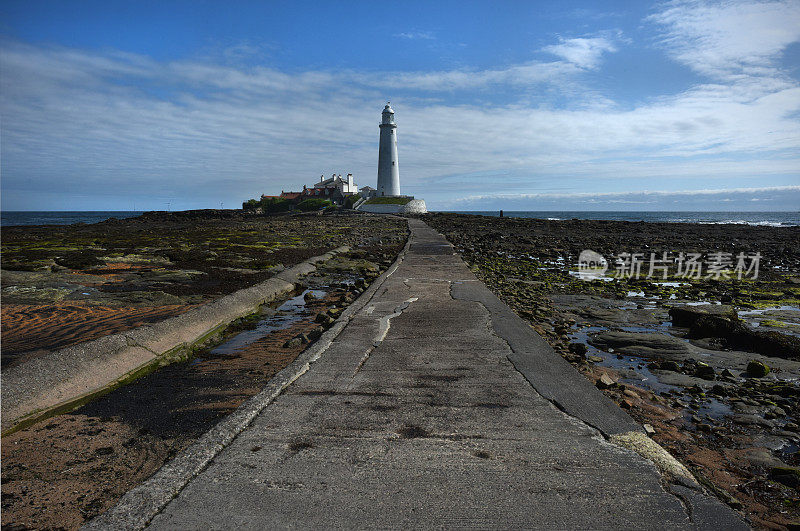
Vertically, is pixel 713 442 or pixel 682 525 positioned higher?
pixel 682 525

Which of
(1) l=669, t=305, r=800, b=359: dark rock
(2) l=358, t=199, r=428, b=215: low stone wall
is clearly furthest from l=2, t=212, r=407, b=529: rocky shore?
(2) l=358, t=199, r=428, b=215: low stone wall

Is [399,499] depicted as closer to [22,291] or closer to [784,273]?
[22,291]

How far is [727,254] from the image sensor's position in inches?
677

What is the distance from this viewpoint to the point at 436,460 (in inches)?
88.5

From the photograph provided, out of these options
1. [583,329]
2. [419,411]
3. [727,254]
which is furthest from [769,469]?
[727,254]

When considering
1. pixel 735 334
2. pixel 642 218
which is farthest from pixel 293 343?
pixel 642 218

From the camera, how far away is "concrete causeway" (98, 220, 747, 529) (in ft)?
6.07

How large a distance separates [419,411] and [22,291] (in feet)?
25.1

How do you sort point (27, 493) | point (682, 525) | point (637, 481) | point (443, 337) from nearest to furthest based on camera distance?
1. point (682, 525)
2. point (637, 481)
3. point (27, 493)
4. point (443, 337)

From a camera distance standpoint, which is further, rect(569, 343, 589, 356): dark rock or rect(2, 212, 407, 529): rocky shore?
rect(569, 343, 589, 356): dark rock

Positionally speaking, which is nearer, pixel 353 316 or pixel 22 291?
pixel 353 316

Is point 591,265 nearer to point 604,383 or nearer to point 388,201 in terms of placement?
point 604,383

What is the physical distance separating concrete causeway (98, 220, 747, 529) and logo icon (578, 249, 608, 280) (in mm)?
8490

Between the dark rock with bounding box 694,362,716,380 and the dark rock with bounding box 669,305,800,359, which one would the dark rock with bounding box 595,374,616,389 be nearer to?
the dark rock with bounding box 694,362,716,380
